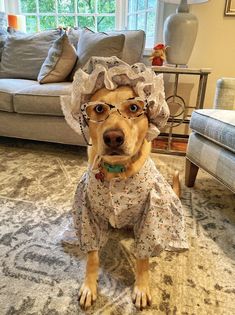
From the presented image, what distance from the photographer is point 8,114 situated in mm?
2021

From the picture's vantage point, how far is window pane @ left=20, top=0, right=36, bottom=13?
3.01 m

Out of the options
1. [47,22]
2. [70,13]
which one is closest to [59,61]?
[70,13]

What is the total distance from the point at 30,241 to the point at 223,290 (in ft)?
2.46

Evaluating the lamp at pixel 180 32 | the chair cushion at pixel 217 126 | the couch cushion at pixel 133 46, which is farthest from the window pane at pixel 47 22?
the chair cushion at pixel 217 126

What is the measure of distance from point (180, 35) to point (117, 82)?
1.50 metres

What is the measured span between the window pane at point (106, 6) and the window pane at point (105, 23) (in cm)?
7

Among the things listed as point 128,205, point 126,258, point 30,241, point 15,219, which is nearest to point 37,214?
point 15,219

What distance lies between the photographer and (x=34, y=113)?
75.4 inches

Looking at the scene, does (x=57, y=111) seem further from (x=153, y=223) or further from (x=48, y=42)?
(x=153, y=223)

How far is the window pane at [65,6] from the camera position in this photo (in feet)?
9.43

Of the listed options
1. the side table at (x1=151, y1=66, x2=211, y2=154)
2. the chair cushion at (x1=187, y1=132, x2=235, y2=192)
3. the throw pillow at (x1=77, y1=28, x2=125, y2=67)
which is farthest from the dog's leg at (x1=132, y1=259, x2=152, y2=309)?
the throw pillow at (x1=77, y1=28, x2=125, y2=67)

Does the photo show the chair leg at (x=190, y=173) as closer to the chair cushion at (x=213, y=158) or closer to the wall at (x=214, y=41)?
the chair cushion at (x=213, y=158)

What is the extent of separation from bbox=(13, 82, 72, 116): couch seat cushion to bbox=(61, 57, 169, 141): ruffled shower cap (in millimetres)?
1066

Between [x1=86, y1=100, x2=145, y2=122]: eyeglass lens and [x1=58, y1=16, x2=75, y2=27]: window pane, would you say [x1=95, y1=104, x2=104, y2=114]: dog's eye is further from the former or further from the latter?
[x1=58, y1=16, x2=75, y2=27]: window pane
